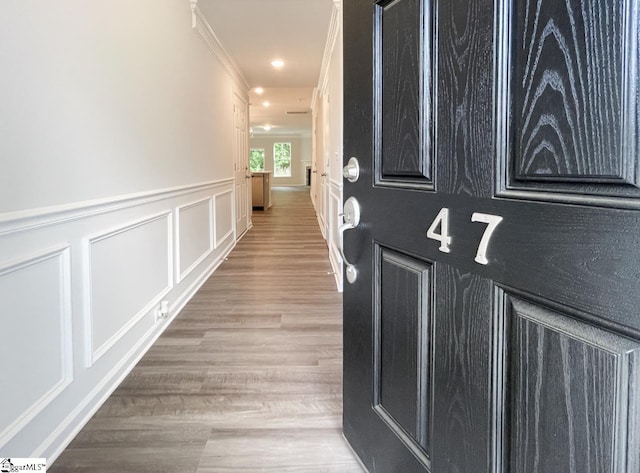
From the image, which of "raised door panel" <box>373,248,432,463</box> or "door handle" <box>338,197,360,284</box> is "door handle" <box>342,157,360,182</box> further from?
"raised door panel" <box>373,248,432,463</box>

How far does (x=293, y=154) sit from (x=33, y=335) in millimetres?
19630

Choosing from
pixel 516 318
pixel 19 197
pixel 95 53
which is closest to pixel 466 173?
pixel 516 318

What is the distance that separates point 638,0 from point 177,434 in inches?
68.6

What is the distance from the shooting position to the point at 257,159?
66.9 feet

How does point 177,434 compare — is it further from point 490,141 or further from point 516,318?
point 490,141

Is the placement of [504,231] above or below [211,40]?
below

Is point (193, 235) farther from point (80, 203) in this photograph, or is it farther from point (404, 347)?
point (404, 347)

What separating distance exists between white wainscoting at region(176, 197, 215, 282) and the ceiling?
156 cm

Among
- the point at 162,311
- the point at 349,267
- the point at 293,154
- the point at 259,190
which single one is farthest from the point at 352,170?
the point at 293,154

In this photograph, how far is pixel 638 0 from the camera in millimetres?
524

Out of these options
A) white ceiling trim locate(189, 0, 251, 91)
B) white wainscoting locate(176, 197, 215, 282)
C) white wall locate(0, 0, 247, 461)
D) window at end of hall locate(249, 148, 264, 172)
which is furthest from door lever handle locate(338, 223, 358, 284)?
window at end of hall locate(249, 148, 264, 172)

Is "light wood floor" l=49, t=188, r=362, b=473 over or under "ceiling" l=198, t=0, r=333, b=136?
under

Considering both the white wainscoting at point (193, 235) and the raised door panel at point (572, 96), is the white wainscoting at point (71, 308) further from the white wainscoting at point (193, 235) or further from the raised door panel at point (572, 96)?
the raised door panel at point (572, 96)

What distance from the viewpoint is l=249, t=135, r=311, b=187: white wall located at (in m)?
20.2
